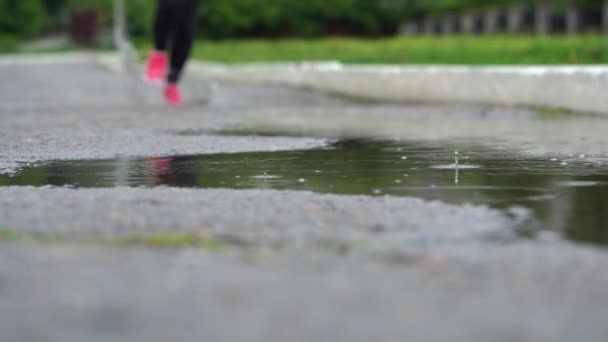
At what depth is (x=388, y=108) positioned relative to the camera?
643 inches

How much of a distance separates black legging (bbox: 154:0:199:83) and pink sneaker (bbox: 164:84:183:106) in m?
1.00

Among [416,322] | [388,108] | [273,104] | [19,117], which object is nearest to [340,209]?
[416,322]

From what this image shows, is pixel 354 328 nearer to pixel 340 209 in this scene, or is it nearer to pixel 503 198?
pixel 340 209

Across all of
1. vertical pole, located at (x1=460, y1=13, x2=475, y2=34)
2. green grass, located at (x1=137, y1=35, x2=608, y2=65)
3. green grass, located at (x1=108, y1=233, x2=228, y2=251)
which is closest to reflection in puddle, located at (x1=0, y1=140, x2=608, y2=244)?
green grass, located at (x1=108, y1=233, x2=228, y2=251)

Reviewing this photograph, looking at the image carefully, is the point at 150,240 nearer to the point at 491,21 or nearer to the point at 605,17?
the point at 605,17

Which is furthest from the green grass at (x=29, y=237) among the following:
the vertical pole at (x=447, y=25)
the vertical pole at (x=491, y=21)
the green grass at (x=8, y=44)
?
the green grass at (x=8, y=44)

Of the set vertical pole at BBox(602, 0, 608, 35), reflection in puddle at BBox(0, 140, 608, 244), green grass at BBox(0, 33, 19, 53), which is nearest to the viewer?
reflection in puddle at BBox(0, 140, 608, 244)

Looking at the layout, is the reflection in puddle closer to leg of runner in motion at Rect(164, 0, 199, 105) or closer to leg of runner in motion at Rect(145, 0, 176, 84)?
leg of runner in motion at Rect(164, 0, 199, 105)

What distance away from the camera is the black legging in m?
14.4

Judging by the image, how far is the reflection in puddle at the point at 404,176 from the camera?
627 cm

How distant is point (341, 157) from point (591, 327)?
18.0 ft

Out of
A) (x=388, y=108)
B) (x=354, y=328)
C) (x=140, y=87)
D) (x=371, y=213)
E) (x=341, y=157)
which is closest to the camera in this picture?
(x=354, y=328)

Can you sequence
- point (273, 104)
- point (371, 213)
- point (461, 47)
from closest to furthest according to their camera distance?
point (371, 213), point (273, 104), point (461, 47)

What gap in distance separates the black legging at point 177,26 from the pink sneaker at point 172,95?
100 cm
